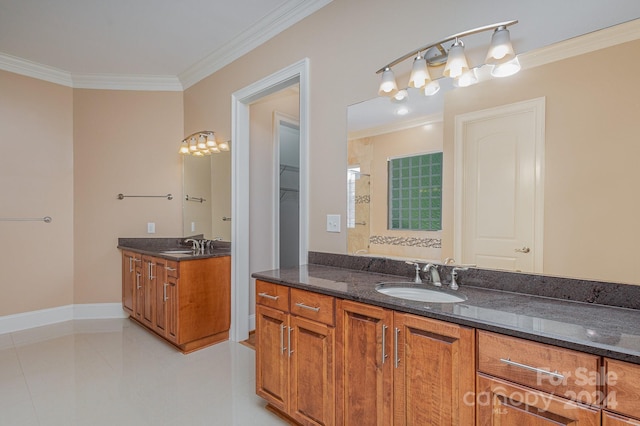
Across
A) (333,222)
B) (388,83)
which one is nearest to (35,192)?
(333,222)

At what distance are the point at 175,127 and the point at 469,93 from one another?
3404 mm

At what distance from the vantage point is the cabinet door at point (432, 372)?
1.12m

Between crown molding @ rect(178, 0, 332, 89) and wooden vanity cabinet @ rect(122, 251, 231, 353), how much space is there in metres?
1.95

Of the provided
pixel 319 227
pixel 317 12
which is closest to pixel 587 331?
pixel 319 227

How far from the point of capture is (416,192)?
1.87 meters

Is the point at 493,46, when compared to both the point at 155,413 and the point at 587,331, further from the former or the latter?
the point at 155,413

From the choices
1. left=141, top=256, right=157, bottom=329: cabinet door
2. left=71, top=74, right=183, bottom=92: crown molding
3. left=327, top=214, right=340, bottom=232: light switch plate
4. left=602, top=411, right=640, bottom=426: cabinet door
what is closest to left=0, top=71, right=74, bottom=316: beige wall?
left=71, top=74, right=183, bottom=92: crown molding

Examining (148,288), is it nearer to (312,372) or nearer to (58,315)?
(58,315)

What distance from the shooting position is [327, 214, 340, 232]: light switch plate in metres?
2.22

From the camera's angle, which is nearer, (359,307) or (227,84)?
(359,307)

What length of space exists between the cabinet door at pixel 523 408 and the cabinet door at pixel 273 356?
97 centimetres

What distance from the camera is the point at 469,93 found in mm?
1634

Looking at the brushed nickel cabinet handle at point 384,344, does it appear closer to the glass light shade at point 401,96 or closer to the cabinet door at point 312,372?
the cabinet door at point 312,372

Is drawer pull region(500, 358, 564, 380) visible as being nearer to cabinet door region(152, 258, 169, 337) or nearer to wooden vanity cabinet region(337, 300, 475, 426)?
wooden vanity cabinet region(337, 300, 475, 426)
